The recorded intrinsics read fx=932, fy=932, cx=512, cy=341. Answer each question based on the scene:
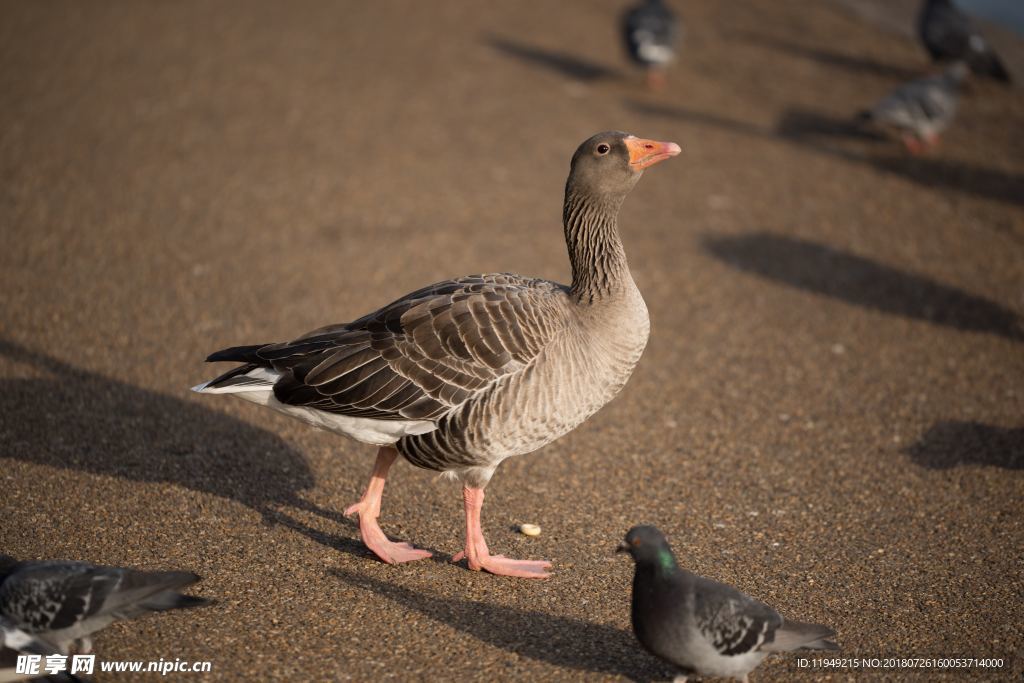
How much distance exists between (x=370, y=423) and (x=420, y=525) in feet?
3.57

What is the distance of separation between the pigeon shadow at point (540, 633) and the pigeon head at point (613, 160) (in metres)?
2.44

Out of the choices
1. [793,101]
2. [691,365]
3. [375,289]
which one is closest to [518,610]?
[691,365]

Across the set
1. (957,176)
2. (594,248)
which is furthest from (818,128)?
(594,248)

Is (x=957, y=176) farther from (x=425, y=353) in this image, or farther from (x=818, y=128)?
(x=425, y=353)

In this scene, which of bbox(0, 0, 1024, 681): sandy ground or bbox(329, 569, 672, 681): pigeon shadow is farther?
bbox(0, 0, 1024, 681): sandy ground

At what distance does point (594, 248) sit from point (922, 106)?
881cm

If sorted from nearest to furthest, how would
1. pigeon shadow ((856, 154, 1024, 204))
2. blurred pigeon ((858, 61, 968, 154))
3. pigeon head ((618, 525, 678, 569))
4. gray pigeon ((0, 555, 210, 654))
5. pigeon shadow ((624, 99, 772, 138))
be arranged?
gray pigeon ((0, 555, 210, 654)) → pigeon head ((618, 525, 678, 569)) → pigeon shadow ((856, 154, 1024, 204)) → blurred pigeon ((858, 61, 968, 154)) → pigeon shadow ((624, 99, 772, 138))

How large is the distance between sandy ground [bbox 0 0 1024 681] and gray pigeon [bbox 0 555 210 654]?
430 millimetres

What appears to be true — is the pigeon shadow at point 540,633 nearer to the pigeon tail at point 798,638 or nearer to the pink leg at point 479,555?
the pink leg at point 479,555

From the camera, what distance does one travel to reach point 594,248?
545 centimetres

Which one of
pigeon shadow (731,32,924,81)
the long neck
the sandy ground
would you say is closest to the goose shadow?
the sandy ground

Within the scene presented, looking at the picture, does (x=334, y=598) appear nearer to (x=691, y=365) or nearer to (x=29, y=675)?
(x=29, y=675)

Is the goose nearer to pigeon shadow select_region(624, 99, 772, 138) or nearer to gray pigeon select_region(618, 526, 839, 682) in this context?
gray pigeon select_region(618, 526, 839, 682)

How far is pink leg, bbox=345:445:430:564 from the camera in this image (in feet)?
17.9
